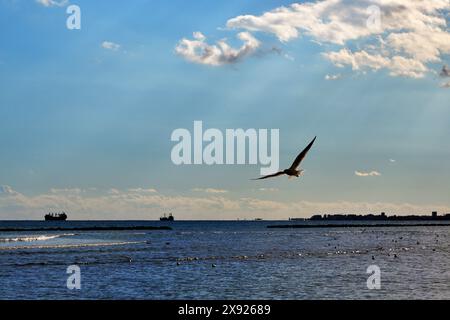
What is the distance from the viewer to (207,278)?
169ft

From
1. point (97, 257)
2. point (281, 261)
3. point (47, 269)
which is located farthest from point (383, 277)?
point (97, 257)

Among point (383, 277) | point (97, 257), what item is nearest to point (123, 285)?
point (383, 277)
